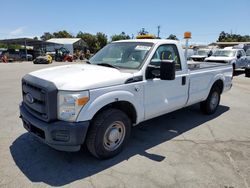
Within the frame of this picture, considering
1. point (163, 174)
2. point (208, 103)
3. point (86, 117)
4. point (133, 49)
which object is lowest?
point (163, 174)

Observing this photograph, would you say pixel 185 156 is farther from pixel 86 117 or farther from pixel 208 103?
pixel 208 103

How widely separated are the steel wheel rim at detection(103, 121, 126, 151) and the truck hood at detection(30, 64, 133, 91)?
2.37ft

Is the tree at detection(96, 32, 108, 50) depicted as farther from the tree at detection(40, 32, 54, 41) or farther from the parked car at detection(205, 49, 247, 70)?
the parked car at detection(205, 49, 247, 70)

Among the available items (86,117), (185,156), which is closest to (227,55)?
(185,156)

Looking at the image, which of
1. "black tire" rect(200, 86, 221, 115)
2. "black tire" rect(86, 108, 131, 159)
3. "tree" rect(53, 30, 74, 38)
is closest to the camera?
"black tire" rect(86, 108, 131, 159)

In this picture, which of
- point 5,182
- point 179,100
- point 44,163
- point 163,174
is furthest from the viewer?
point 179,100

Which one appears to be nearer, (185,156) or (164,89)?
(185,156)

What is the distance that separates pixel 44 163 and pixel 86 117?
3.63 feet

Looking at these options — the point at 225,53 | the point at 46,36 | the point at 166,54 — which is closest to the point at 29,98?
the point at 166,54

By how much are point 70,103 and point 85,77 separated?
1.58 feet

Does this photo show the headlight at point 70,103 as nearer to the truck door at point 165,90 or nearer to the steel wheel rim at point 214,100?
the truck door at point 165,90

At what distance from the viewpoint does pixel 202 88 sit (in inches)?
226

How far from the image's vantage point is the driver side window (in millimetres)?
4475

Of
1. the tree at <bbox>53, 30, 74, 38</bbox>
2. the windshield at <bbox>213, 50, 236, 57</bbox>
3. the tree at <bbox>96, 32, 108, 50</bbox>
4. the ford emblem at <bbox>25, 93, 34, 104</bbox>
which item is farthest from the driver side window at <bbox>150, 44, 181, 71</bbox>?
the tree at <bbox>53, 30, 74, 38</bbox>
